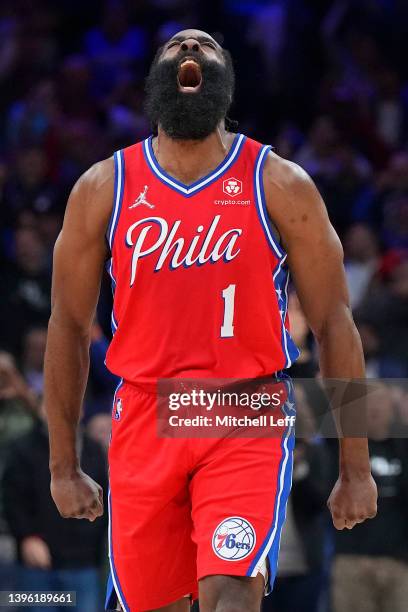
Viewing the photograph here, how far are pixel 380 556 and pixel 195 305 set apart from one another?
10.3ft

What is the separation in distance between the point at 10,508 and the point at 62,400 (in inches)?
99.9

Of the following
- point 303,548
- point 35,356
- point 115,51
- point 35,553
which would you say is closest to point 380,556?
point 303,548

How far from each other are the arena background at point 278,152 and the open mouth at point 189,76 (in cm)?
269

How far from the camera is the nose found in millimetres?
4531

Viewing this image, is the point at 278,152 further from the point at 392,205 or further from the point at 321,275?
the point at 321,275

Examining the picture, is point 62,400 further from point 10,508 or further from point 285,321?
point 10,508

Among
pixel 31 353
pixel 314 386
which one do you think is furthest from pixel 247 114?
pixel 314 386

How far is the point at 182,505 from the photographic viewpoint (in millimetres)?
4406

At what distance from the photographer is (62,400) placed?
4.67 meters

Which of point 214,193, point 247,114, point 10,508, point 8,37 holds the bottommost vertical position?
point 10,508

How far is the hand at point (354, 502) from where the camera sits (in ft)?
14.6

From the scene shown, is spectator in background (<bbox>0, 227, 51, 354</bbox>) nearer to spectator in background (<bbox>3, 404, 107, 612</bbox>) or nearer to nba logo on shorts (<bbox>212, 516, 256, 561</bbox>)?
spectator in background (<bbox>3, 404, 107, 612</bbox>)

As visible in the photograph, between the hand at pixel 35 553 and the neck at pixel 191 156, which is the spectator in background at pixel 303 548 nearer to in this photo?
the hand at pixel 35 553

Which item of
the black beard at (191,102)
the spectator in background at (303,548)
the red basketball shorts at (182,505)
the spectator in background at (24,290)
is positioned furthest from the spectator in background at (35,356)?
the black beard at (191,102)
